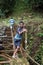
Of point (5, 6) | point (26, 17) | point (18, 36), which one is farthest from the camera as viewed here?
point (5, 6)

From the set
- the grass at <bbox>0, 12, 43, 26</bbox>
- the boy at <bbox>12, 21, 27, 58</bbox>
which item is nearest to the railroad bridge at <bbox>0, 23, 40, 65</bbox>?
the boy at <bbox>12, 21, 27, 58</bbox>

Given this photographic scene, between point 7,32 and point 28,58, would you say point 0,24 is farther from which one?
point 28,58

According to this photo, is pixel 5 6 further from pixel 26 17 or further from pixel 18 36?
pixel 18 36

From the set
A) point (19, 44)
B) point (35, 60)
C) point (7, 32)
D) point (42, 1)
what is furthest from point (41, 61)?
point (42, 1)

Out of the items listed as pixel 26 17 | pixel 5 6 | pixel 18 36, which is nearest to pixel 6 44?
pixel 18 36

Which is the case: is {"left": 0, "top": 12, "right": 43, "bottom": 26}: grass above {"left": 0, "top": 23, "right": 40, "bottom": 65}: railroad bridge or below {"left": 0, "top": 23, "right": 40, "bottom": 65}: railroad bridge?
above

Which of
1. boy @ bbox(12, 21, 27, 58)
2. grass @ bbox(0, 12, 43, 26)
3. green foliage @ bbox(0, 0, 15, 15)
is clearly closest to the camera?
boy @ bbox(12, 21, 27, 58)

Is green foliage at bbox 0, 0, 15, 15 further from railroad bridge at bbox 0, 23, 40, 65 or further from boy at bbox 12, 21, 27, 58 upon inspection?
boy at bbox 12, 21, 27, 58

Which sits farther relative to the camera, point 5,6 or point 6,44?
point 5,6

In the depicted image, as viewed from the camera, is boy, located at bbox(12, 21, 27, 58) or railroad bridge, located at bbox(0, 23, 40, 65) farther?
railroad bridge, located at bbox(0, 23, 40, 65)

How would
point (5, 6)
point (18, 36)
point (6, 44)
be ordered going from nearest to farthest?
1. point (18, 36)
2. point (6, 44)
3. point (5, 6)

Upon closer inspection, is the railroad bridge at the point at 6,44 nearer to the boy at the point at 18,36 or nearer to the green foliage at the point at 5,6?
the boy at the point at 18,36

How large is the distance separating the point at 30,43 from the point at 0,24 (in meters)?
2.01

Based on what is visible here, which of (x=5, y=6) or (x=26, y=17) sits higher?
(x=5, y=6)
